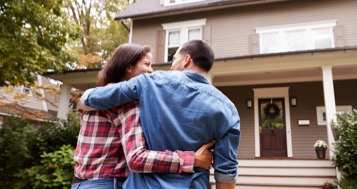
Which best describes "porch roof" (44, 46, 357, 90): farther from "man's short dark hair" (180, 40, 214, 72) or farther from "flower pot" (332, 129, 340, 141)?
"man's short dark hair" (180, 40, 214, 72)

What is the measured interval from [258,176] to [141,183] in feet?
18.8

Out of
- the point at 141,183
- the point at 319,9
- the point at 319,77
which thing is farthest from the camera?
the point at 319,9

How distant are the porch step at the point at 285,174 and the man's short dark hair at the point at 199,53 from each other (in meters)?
4.96

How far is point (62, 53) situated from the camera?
29.6 feet

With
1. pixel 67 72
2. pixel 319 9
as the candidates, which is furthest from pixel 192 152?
pixel 319 9

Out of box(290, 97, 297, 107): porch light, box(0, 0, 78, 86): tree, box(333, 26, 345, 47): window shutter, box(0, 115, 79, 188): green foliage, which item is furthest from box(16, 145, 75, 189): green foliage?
box(333, 26, 345, 47): window shutter

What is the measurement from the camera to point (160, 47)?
10.9m

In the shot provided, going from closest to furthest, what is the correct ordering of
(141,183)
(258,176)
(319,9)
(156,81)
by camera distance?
(141,183)
(156,81)
(258,176)
(319,9)

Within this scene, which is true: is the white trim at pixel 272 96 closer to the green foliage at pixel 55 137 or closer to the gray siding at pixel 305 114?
the gray siding at pixel 305 114

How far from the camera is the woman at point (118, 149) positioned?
1.11 meters

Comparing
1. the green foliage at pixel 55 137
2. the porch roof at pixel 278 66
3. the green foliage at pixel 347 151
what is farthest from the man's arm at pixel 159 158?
the green foliage at pixel 55 137

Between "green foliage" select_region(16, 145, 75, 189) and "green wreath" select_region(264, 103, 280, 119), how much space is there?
637cm

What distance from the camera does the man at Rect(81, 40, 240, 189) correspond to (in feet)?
3.78

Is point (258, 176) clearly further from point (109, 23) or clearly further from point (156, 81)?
point (109, 23)
